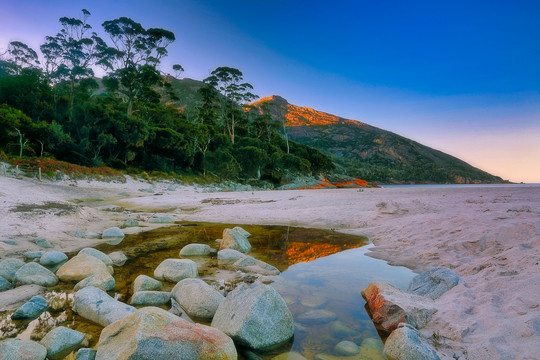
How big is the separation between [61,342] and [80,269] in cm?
239

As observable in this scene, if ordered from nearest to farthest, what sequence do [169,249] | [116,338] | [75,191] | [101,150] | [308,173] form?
[116,338]
[169,249]
[75,191]
[101,150]
[308,173]

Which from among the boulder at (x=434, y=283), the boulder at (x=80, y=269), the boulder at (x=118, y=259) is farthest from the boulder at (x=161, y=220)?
the boulder at (x=434, y=283)

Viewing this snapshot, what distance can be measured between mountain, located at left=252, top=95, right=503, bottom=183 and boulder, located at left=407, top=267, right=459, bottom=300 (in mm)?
63610

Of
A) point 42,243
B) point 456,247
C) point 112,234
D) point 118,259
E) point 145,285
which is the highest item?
point 456,247

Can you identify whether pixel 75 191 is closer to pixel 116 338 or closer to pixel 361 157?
pixel 116 338

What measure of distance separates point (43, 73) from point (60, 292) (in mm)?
56662

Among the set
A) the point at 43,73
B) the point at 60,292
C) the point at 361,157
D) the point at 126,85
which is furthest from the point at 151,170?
the point at 361,157

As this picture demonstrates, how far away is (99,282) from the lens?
4488 millimetres

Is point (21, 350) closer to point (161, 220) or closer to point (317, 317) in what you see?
point (317, 317)

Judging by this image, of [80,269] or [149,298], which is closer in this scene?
[149,298]

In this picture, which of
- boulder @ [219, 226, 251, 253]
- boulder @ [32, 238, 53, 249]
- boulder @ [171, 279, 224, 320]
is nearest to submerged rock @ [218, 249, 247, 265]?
boulder @ [219, 226, 251, 253]

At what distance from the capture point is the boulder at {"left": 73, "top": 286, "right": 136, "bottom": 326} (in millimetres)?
3424

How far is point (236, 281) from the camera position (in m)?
5.08

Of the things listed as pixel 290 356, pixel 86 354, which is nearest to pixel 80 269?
pixel 86 354
